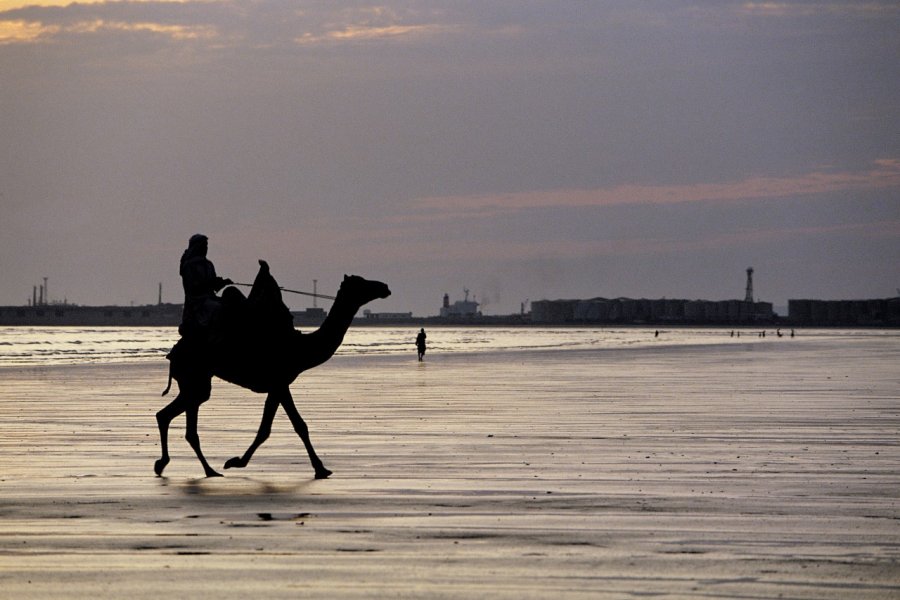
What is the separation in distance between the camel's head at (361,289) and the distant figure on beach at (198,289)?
1.28 metres

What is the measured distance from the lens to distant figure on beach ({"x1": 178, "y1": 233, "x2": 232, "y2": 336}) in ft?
48.9

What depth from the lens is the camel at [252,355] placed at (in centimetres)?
1478

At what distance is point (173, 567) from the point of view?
30.3 ft

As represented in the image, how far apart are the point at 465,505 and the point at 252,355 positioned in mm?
3656

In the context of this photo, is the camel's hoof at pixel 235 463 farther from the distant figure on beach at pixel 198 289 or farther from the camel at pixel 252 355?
the distant figure on beach at pixel 198 289

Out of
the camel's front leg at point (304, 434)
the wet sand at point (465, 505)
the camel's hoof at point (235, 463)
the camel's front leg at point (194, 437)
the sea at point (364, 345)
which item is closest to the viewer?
the wet sand at point (465, 505)

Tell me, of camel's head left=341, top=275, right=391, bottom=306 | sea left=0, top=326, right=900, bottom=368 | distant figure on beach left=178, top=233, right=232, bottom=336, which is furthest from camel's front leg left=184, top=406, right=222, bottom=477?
sea left=0, top=326, right=900, bottom=368

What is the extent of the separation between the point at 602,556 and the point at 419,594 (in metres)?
1.70

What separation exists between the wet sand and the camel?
1.70 ft

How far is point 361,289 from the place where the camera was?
15.5m

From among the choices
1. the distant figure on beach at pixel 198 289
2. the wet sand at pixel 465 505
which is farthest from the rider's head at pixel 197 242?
the wet sand at pixel 465 505

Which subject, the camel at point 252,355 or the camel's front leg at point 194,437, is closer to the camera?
the camel's front leg at point 194,437

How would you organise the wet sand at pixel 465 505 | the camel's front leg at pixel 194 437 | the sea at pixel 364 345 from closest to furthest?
the wet sand at pixel 465 505 → the camel's front leg at pixel 194 437 → the sea at pixel 364 345

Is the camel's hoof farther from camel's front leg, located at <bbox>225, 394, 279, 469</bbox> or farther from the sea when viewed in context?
the sea
